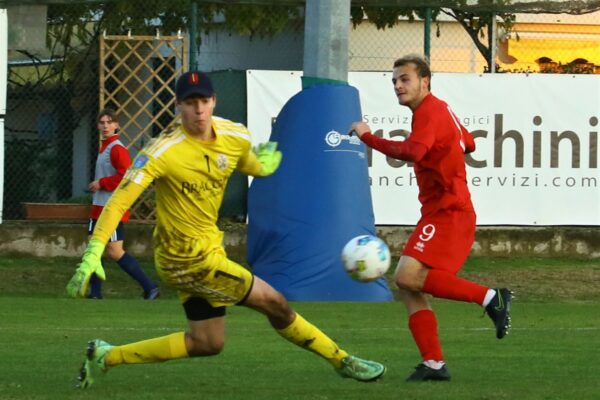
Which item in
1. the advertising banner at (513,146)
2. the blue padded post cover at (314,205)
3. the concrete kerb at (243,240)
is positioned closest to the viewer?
the blue padded post cover at (314,205)

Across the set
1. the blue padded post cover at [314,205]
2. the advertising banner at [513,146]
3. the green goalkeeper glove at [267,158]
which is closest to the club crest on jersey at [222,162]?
the green goalkeeper glove at [267,158]

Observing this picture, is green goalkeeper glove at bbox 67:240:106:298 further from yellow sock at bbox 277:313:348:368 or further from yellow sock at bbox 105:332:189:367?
yellow sock at bbox 277:313:348:368

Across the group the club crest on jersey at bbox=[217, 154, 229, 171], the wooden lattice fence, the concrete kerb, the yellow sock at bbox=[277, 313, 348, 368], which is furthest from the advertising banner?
the club crest on jersey at bbox=[217, 154, 229, 171]

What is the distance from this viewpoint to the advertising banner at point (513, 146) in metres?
19.4

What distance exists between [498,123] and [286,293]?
5042 millimetres

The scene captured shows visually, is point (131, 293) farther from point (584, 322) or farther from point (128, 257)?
point (584, 322)

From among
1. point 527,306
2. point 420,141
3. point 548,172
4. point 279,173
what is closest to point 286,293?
point 279,173

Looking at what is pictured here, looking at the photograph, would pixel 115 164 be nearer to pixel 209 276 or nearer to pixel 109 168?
pixel 109 168

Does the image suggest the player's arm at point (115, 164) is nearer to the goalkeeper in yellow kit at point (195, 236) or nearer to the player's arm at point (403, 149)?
the player's arm at point (403, 149)

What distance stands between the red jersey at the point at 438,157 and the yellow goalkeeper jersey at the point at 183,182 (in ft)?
4.12

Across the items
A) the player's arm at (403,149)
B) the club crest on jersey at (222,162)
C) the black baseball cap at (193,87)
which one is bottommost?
the club crest on jersey at (222,162)

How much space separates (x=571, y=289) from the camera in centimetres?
1794

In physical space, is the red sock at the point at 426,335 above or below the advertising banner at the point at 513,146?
below

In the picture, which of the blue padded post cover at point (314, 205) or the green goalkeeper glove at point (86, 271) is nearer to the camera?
the green goalkeeper glove at point (86, 271)
